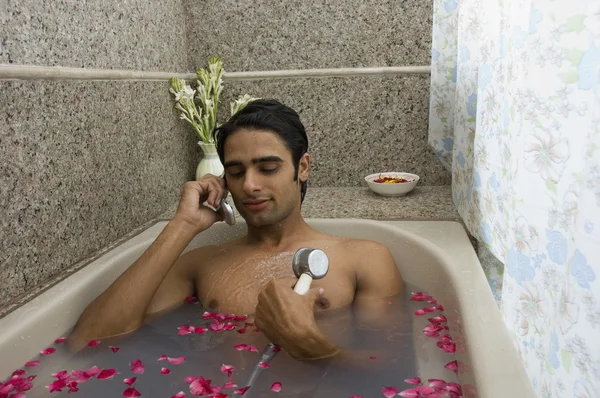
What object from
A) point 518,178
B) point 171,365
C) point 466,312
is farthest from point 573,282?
point 171,365

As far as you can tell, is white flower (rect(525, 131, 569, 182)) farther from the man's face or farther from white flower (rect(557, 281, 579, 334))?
the man's face

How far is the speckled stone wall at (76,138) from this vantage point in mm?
1106

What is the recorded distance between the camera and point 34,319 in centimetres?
105

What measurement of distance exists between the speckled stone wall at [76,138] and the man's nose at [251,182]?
465mm

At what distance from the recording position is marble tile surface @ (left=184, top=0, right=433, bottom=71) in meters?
2.03

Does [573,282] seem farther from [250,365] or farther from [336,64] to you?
[336,64]

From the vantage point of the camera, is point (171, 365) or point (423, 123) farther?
point (423, 123)

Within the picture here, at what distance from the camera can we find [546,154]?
76 centimetres

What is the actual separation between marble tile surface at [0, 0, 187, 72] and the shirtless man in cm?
45

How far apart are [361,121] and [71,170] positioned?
1.19m

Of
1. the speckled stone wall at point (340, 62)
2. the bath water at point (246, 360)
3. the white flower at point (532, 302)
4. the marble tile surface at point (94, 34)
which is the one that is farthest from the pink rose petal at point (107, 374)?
the speckled stone wall at point (340, 62)

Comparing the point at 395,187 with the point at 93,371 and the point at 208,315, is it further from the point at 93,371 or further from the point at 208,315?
the point at 93,371

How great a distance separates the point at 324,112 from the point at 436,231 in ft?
2.62

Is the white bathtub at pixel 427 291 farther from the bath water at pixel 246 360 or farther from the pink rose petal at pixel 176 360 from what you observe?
the pink rose petal at pixel 176 360
